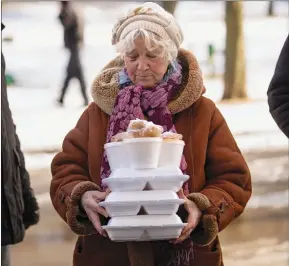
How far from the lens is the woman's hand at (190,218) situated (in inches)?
58.3

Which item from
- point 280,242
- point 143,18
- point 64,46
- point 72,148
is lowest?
point 280,242

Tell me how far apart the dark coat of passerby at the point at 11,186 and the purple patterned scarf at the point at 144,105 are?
0.44m

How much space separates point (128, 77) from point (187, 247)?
18.0 inches

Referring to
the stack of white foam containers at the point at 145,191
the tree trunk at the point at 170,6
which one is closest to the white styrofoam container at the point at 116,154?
the stack of white foam containers at the point at 145,191

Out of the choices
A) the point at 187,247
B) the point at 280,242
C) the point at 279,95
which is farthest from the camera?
the point at 280,242

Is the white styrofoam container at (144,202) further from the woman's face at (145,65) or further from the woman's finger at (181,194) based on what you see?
the woman's face at (145,65)

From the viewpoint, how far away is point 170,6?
6.25 ft

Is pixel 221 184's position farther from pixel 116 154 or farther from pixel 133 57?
pixel 133 57

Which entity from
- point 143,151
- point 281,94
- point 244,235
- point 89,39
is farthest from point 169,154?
point 89,39

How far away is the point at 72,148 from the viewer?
161 centimetres

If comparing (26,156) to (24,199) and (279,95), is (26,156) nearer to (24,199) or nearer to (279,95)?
(24,199)

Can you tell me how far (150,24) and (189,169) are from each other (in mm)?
379

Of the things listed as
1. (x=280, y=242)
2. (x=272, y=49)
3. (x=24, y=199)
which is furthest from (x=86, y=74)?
(x=280, y=242)

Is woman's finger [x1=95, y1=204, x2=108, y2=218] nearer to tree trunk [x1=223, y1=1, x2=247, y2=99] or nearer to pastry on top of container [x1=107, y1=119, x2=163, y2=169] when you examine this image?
pastry on top of container [x1=107, y1=119, x2=163, y2=169]
